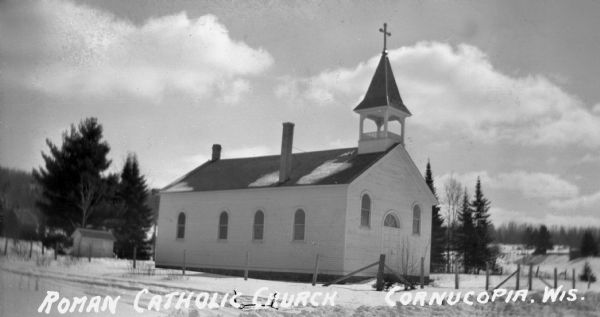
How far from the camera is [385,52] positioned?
108 feet

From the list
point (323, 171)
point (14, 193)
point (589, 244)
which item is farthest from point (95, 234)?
point (589, 244)

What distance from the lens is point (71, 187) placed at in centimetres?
2072

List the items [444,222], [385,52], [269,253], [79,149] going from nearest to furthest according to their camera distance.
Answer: [79,149] < [269,253] < [385,52] < [444,222]

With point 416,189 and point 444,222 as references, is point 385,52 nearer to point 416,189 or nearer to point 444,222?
point 416,189

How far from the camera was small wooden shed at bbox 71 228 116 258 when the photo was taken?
2767cm

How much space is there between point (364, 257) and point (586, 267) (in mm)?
12410

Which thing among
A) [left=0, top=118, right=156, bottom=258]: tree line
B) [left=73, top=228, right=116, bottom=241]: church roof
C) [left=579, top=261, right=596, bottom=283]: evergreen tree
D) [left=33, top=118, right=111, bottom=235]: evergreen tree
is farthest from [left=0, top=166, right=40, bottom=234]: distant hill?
[left=73, top=228, right=116, bottom=241]: church roof

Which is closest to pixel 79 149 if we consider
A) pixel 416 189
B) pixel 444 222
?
pixel 416 189

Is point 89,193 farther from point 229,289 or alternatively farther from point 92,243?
point 92,243

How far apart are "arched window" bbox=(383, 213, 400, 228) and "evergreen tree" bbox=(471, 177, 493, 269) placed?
273 inches

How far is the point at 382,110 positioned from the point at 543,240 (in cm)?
1456

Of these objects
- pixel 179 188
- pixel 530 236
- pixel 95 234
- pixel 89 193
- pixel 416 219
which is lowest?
pixel 95 234

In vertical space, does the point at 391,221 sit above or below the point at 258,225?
above

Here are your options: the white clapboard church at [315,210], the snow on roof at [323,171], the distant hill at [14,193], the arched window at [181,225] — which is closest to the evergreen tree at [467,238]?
the white clapboard church at [315,210]
